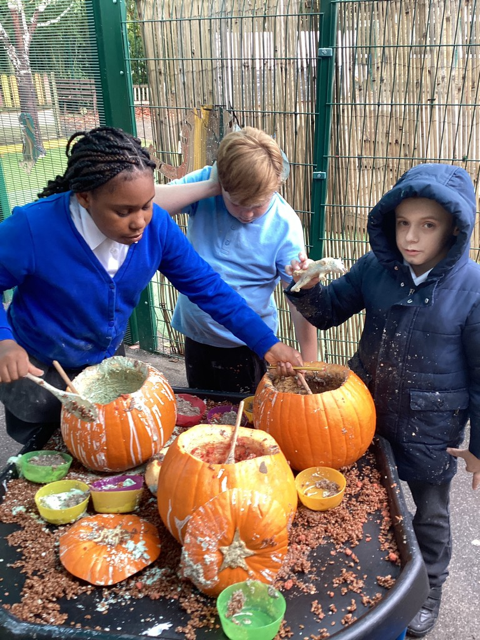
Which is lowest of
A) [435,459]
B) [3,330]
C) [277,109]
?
[435,459]

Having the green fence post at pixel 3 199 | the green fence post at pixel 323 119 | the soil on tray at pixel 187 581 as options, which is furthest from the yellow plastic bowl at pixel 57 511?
the green fence post at pixel 3 199

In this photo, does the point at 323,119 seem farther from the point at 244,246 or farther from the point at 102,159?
the point at 102,159

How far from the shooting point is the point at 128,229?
1552mm

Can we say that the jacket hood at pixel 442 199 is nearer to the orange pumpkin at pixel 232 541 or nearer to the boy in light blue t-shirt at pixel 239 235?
the boy in light blue t-shirt at pixel 239 235

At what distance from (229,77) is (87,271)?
7.98ft

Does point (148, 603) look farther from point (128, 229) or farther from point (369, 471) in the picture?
point (128, 229)

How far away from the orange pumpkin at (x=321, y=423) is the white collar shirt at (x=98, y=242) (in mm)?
639

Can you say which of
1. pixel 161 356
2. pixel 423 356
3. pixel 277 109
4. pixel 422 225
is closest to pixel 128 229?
pixel 422 225

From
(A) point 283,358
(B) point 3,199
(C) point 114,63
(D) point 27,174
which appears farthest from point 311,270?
(B) point 3,199

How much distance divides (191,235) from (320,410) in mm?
1212

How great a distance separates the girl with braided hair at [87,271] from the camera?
1539 mm

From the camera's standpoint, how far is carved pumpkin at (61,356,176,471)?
1537 millimetres

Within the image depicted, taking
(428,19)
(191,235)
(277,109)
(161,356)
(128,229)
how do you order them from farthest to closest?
(161,356) → (277,109) → (428,19) → (191,235) → (128,229)

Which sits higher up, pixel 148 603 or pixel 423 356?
pixel 423 356
